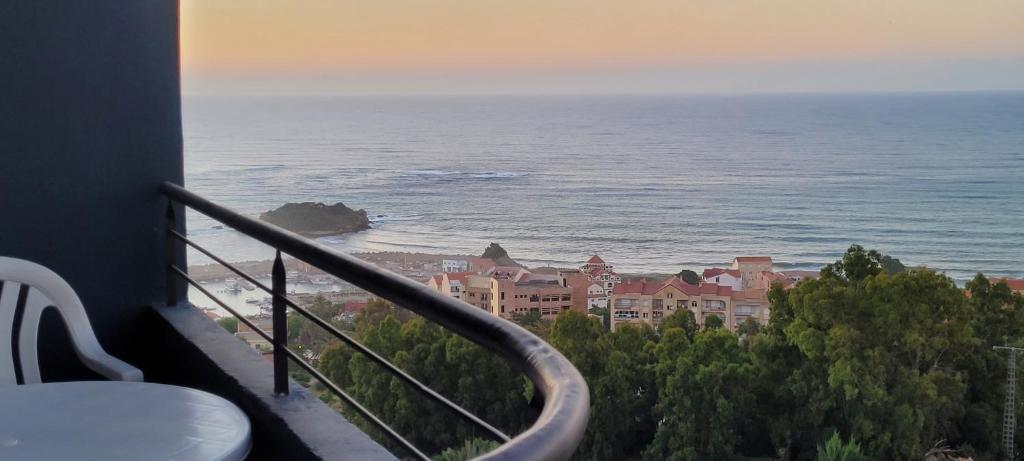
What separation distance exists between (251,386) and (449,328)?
0.95 metres

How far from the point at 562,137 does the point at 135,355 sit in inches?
1144

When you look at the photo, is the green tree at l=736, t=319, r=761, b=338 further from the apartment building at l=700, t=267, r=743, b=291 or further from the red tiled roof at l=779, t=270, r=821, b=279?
the red tiled roof at l=779, t=270, r=821, b=279

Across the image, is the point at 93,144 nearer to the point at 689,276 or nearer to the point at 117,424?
the point at 117,424

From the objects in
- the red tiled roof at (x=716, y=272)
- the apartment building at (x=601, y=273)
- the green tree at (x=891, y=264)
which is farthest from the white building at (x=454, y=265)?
the green tree at (x=891, y=264)

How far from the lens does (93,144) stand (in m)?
1.93

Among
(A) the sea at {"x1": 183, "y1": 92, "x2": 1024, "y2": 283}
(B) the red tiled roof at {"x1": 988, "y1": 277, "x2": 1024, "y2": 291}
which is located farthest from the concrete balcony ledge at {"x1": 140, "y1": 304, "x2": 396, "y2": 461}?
(B) the red tiled roof at {"x1": 988, "y1": 277, "x2": 1024, "y2": 291}

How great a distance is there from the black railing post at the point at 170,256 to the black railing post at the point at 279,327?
64 cm

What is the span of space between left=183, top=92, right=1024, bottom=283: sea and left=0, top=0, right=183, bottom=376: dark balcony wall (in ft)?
52.7

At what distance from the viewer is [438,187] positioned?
25125mm

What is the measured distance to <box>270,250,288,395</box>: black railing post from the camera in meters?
1.41

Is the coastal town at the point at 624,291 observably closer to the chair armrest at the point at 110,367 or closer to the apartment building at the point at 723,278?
the apartment building at the point at 723,278

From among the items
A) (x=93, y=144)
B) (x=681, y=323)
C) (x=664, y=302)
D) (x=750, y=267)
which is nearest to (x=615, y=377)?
(x=681, y=323)

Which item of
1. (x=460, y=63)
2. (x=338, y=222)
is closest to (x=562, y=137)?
(x=460, y=63)

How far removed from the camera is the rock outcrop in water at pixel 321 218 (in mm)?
18328
